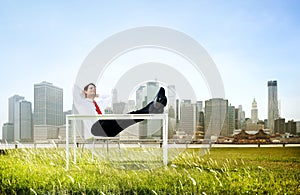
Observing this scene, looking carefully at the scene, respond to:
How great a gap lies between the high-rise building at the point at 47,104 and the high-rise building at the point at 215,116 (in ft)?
7.79

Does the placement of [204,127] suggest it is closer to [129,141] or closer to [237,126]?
[237,126]

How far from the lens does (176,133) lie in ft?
15.6

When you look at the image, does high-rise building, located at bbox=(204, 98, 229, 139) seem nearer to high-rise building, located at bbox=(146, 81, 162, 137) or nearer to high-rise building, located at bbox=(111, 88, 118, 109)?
high-rise building, located at bbox=(146, 81, 162, 137)

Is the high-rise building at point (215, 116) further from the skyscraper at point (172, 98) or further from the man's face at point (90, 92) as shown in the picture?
the man's face at point (90, 92)

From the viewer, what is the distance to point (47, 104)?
5242 mm

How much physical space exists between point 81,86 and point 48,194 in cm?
141

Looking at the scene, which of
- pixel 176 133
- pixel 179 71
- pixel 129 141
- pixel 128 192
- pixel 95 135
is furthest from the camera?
pixel 176 133

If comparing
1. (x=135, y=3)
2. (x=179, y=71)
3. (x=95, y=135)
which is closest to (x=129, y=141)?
(x=95, y=135)

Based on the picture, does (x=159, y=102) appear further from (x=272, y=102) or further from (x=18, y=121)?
(x=18, y=121)

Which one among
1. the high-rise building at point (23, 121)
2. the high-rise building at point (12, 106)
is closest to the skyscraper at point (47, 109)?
the high-rise building at point (23, 121)

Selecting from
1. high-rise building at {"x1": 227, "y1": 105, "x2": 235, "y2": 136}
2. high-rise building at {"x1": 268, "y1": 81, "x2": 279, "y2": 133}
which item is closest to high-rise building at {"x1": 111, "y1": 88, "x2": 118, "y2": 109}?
high-rise building at {"x1": 227, "y1": 105, "x2": 235, "y2": 136}

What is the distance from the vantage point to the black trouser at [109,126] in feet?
10.8

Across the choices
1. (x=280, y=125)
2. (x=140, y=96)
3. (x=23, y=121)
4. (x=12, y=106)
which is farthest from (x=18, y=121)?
(x=280, y=125)

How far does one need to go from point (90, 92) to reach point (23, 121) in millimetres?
1889
